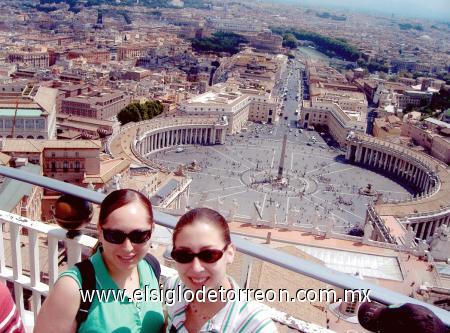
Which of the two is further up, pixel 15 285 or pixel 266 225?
pixel 15 285

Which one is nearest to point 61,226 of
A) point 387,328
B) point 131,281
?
point 131,281

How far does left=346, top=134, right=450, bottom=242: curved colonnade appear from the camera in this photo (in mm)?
30517

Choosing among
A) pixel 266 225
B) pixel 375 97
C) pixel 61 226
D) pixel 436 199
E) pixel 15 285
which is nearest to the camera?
pixel 61 226

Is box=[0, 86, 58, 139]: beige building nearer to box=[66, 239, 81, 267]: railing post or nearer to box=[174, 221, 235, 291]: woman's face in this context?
box=[66, 239, 81, 267]: railing post

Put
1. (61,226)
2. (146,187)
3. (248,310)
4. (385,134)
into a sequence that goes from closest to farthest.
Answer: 1. (248,310)
2. (61,226)
3. (146,187)
4. (385,134)

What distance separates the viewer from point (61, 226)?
11.9 feet

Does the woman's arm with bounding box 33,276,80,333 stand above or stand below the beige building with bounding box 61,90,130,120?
above

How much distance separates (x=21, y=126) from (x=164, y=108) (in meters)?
20.5

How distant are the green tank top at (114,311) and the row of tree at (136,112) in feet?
161

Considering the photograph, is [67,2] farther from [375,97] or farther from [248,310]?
[248,310]

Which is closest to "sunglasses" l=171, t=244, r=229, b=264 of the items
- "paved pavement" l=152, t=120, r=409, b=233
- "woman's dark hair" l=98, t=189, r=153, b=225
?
"woman's dark hair" l=98, t=189, r=153, b=225

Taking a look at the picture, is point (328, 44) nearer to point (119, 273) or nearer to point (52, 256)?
point (52, 256)

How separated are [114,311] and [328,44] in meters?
145

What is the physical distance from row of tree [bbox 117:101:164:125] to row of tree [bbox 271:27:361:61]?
84.3m
